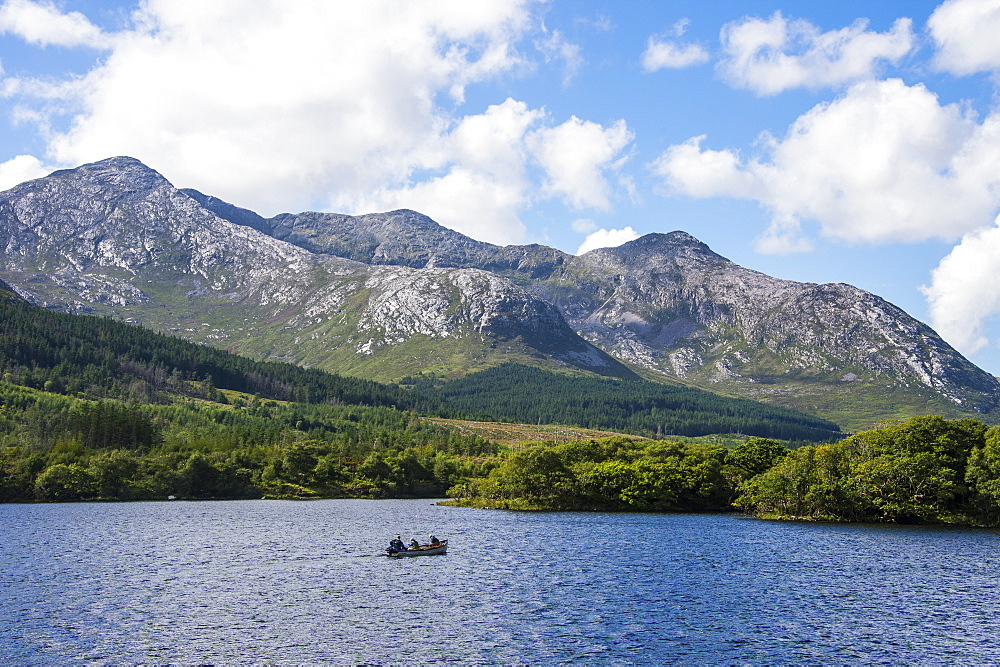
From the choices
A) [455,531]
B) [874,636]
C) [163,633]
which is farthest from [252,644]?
[455,531]

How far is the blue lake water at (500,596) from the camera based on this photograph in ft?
173

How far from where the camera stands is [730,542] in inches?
4368

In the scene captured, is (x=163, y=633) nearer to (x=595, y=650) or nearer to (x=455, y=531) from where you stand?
(x=595, y=650)

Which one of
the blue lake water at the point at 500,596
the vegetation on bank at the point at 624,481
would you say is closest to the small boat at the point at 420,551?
the blue lake water at the point at 500,596

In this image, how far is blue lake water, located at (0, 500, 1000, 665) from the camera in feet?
173

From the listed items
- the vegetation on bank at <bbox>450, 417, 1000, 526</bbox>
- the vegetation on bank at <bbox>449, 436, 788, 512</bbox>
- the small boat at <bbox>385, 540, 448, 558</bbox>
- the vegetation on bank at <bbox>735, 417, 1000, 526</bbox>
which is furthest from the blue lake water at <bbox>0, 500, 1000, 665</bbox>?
the vegetation on bank at <bbox>449, 436, 788, 512</bbox>

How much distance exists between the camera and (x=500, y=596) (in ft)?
231

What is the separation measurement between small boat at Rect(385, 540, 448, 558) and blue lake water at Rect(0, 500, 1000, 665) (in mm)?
1161

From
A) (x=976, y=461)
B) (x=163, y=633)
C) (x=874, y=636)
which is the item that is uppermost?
(x=976, y=461)

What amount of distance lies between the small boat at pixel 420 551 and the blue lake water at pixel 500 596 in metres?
1.16

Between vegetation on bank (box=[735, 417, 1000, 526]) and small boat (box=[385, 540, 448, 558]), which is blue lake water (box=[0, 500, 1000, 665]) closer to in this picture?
small boat (box=[385, 540, 448, 558])

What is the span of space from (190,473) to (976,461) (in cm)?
17389

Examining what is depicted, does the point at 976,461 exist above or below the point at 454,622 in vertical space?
above

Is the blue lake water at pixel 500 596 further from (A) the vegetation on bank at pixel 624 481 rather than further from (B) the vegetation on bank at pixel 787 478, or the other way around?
(A) the vegetation on bank at pixel 624 481
